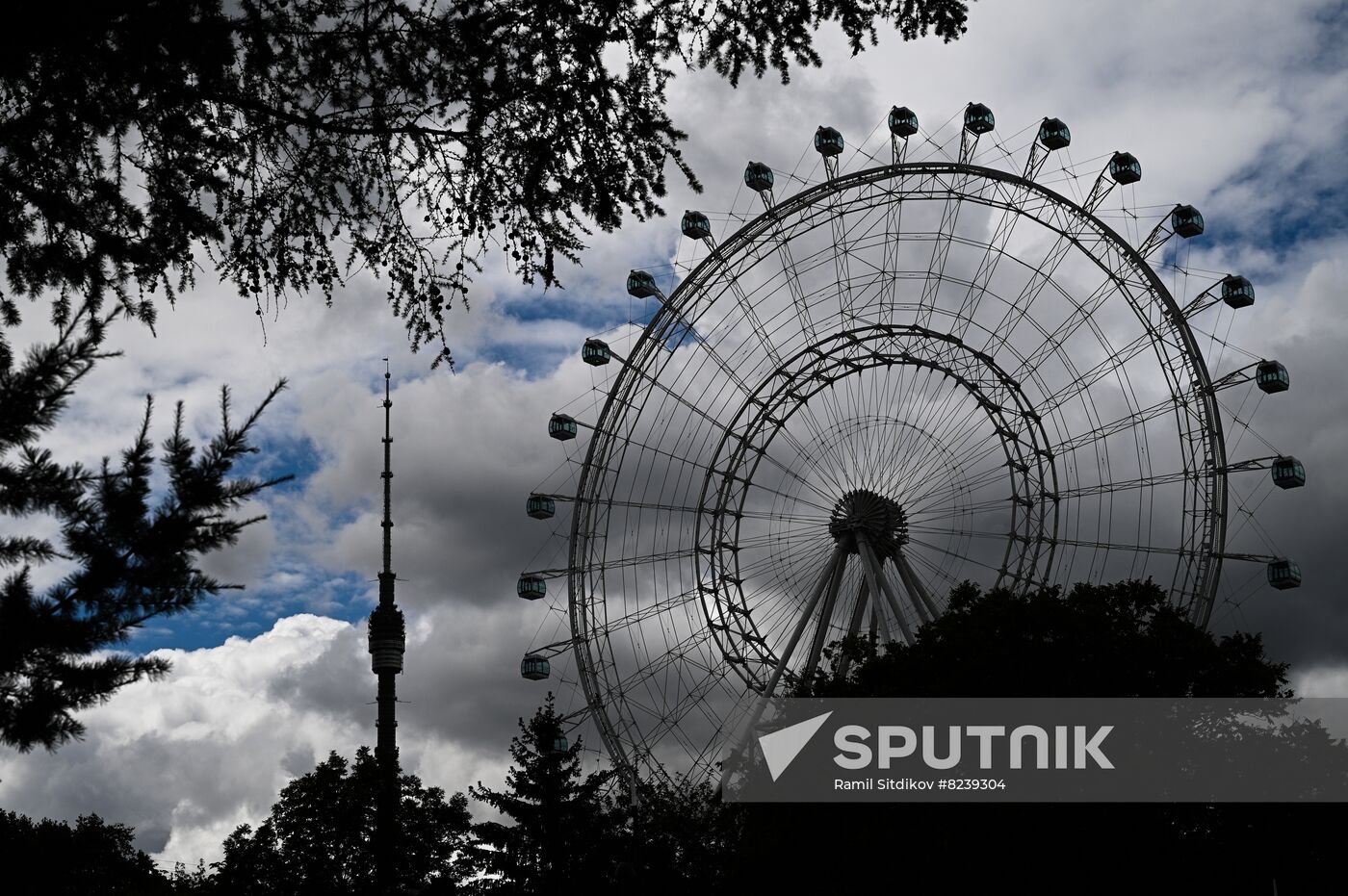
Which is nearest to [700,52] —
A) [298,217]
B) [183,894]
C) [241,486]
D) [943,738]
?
[298,217]

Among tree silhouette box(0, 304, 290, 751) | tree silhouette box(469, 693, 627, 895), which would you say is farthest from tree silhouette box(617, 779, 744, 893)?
tree silhouette box(0, 304, 290, 751)

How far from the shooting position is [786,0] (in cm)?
967

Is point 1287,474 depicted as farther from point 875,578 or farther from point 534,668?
point 534,668

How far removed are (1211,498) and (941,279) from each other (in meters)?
10.4

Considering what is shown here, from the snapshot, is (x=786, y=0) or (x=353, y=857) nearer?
(x=786, y=0)

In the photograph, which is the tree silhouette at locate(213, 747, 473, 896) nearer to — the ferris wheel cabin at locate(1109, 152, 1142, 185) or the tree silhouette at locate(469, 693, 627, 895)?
the tree silhouette at locate(469, 693, 627, 895)

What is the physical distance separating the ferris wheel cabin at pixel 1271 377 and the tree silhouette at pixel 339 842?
3266 cm

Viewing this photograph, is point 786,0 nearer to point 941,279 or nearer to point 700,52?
point 700,52

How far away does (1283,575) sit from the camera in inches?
1628

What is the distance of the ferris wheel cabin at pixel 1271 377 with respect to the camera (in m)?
41.4

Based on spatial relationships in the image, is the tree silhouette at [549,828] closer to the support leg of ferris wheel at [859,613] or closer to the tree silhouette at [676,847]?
the tree silhouette at [676,847]

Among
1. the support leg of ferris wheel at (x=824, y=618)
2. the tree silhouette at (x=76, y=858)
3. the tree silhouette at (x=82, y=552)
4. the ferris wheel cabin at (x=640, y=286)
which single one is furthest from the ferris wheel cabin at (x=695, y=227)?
the tree silhouette at (x=82, y=552)

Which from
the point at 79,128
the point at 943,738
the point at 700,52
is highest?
the point at 943,738

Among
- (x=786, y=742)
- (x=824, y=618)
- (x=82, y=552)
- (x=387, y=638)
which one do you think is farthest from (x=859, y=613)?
(x=387, y=638)
